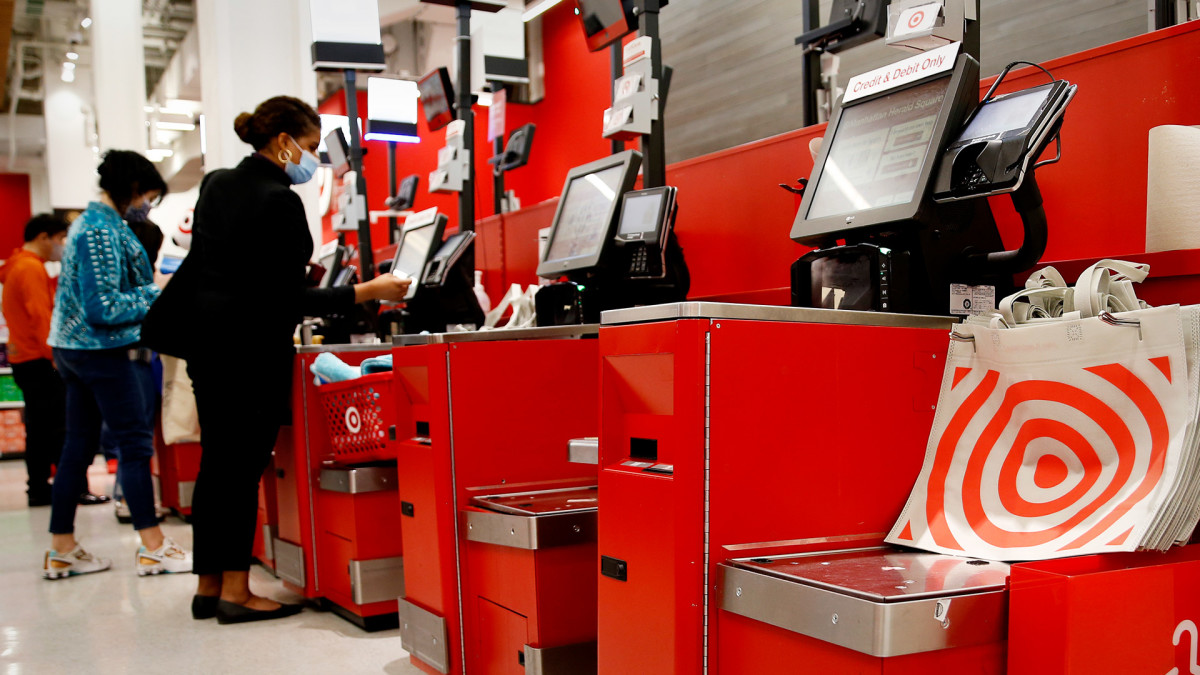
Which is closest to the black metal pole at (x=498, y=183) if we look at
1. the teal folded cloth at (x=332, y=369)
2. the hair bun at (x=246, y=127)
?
the hair bun at (x=246, y=127)

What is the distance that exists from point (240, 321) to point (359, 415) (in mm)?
467

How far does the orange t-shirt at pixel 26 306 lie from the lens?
5668 mm

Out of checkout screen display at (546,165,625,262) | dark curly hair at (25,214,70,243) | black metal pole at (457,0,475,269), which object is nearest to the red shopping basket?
checkout screen display at (546,165,625,262)

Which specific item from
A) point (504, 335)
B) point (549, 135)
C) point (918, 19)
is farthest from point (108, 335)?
point (549, 135)

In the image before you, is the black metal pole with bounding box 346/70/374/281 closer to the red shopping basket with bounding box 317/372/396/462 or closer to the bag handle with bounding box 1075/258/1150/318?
the red shopping basket with bounding box 317/372/396/462

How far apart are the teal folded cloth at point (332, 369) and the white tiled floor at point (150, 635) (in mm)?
803

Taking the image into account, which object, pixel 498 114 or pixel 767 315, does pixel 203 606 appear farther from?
pixel 498 114

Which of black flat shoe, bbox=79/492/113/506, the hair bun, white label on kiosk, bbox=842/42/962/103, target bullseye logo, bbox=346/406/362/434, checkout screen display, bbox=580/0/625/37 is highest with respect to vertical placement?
checkout screen display, bbox=580/0/625/37

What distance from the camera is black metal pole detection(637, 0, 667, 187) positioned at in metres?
2.86

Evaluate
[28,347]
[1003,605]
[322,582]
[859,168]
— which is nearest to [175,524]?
[28,347]

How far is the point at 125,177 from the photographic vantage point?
12.1 ft

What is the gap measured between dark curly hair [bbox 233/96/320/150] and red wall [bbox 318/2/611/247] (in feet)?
18.5

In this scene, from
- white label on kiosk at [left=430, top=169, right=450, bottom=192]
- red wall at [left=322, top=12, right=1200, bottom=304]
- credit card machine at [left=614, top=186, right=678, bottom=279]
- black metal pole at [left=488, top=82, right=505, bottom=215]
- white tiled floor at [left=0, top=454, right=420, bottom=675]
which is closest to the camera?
red wall at [left=322, top=12, right=1200, bottom=304]

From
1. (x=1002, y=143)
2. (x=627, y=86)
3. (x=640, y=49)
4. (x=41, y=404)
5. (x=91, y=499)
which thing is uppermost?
(x=640, y=49)
